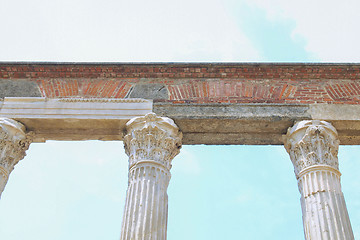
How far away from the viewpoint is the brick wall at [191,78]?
11359 millimetres

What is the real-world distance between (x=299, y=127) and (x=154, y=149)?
9.45 feet

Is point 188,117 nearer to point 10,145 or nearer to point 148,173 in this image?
point 148,173

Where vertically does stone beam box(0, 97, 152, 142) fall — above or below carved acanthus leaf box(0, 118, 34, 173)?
above

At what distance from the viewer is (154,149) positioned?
32.2ft

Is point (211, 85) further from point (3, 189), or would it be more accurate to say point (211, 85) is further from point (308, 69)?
point (3, 189)

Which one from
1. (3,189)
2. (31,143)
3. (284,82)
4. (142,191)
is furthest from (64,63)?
(284,82)

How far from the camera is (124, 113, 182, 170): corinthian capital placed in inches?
385

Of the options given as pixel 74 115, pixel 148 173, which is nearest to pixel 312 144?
pixel 148 173

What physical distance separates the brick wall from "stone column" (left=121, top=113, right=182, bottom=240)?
128cm

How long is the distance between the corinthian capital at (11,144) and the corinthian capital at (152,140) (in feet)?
6.83

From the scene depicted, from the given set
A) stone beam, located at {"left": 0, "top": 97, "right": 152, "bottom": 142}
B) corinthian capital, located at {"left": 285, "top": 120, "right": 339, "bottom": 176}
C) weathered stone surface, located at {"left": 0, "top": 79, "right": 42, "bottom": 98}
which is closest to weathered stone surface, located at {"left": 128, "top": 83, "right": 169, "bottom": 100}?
stone beam, located at {"left": 0, "top": 97, "right": 152, "bottom": 142}

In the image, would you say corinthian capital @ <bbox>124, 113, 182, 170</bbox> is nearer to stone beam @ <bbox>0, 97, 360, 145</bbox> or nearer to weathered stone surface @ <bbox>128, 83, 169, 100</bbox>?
stone beam @ <bbox>0, 97, 360, 145</bbox>

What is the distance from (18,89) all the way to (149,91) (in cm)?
287

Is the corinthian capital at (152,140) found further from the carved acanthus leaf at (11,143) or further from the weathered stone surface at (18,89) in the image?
the weathered stone surface at (18,89)
